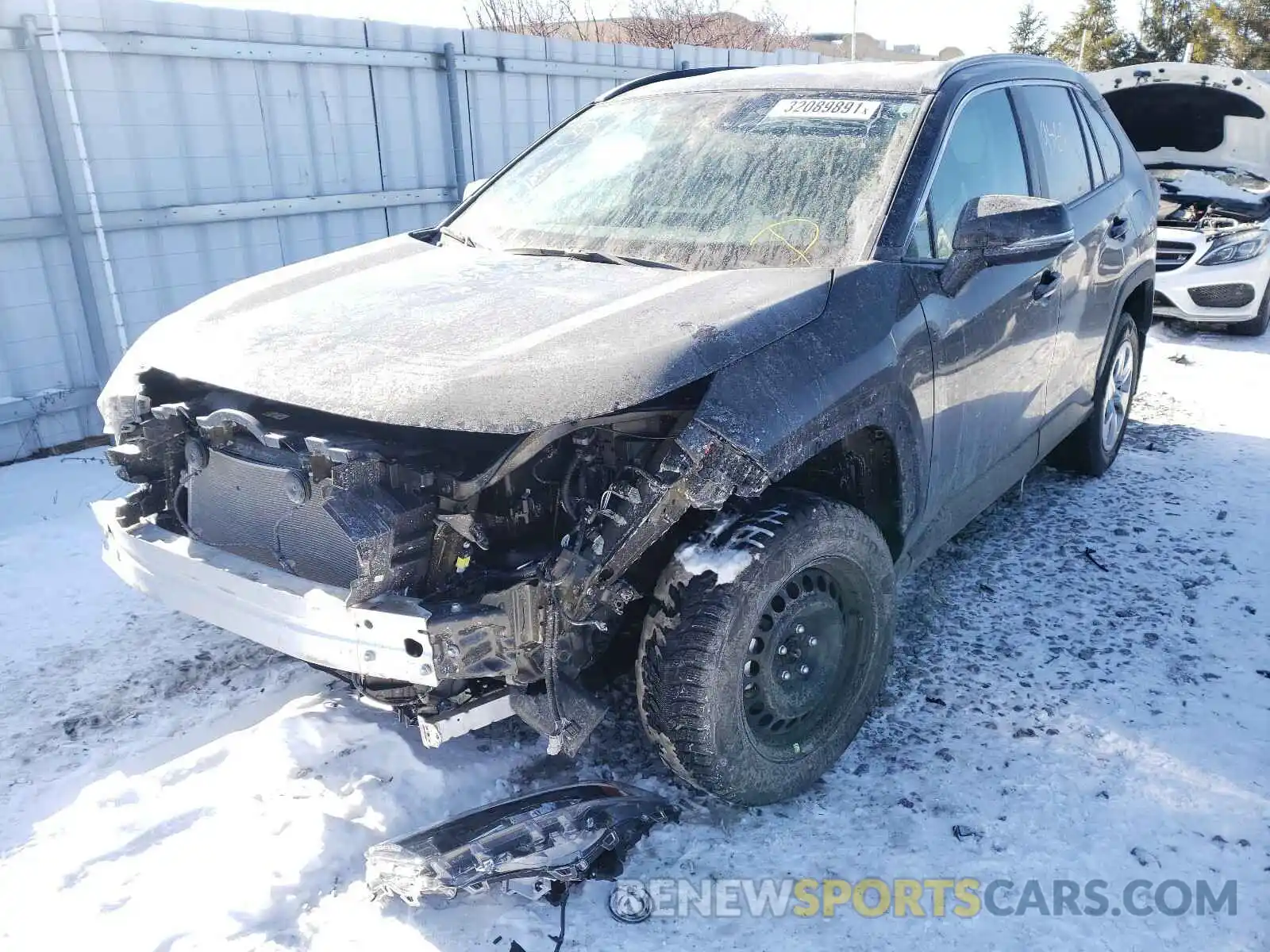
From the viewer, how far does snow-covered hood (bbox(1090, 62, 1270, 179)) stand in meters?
8.01

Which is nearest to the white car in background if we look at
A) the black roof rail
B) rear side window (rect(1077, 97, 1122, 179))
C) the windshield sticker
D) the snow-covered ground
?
rear side window (rect(1077, 97, 1122, 179))

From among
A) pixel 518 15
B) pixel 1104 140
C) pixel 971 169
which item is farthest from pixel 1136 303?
pixel 518 15

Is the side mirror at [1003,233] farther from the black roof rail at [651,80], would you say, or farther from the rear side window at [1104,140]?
the rear side window at [1104,140]

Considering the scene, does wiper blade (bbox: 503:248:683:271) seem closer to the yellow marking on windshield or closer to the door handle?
the yellow marking on windshield

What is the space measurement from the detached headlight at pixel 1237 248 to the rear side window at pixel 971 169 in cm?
540

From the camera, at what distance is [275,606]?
7.72ft

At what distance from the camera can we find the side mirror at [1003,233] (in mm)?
2814

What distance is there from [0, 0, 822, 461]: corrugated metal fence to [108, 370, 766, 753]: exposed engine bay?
3467mm

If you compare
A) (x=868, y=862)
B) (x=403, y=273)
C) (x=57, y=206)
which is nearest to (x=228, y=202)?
(x=57, y=206)

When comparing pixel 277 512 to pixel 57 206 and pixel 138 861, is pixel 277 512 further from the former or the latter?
pixel 57 206

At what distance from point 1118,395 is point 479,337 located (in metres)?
3.87

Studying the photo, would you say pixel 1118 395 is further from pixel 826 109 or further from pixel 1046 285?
pixel 826 109

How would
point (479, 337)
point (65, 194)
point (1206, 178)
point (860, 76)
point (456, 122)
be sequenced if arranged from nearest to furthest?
point (479, 337), point (860, 76), point (65, 194), point (456, 122), point (1206, 178)

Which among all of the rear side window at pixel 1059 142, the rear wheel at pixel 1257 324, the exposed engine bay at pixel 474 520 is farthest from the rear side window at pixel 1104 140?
the rear wheel at pixel 1257 324
